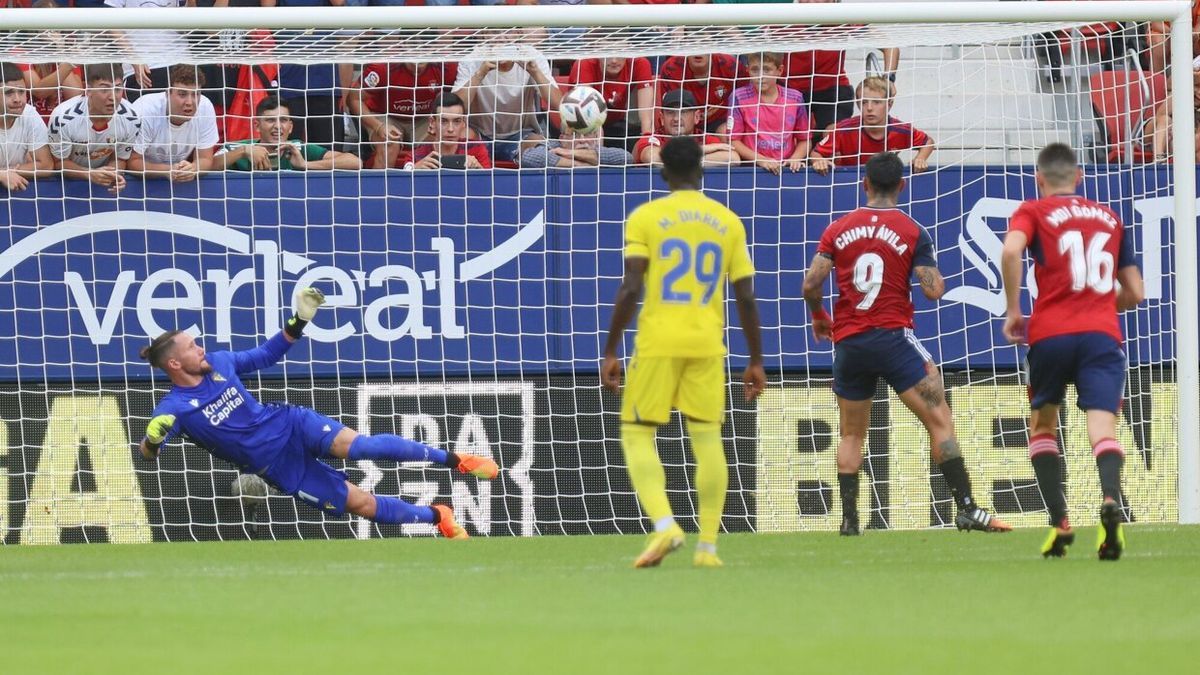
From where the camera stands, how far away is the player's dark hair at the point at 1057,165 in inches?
320

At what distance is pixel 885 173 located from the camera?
9.74 meters

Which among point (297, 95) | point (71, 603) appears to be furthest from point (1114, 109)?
point (71, 603)

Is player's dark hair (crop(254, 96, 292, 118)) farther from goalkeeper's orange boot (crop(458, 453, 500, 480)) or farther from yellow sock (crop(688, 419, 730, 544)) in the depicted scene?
yellow sock (crop(688, 419, 730, 544))

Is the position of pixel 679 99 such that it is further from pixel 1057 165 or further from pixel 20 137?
pixel 1057 165

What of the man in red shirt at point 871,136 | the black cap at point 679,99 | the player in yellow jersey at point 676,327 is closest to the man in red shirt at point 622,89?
the black cap at point 679,99

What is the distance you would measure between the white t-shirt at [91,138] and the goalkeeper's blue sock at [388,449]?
9.88 ft

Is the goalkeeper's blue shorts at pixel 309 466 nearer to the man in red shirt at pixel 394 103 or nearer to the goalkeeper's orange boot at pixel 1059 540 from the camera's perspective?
the man in red shirt at pixel 394 103

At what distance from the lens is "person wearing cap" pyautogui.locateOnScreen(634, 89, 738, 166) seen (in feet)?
40.7

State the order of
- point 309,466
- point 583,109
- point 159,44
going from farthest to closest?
point 583,109 < point 159,44 < point 309,466

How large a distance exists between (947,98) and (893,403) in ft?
8.15

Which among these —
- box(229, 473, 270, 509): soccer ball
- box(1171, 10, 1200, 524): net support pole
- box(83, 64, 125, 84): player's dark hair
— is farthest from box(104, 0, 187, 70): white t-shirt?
box(1171, 10, 1200, 524): net support pole

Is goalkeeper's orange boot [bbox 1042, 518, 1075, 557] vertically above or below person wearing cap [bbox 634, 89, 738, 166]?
below

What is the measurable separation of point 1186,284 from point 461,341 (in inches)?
189

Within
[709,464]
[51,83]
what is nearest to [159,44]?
[51,83]
